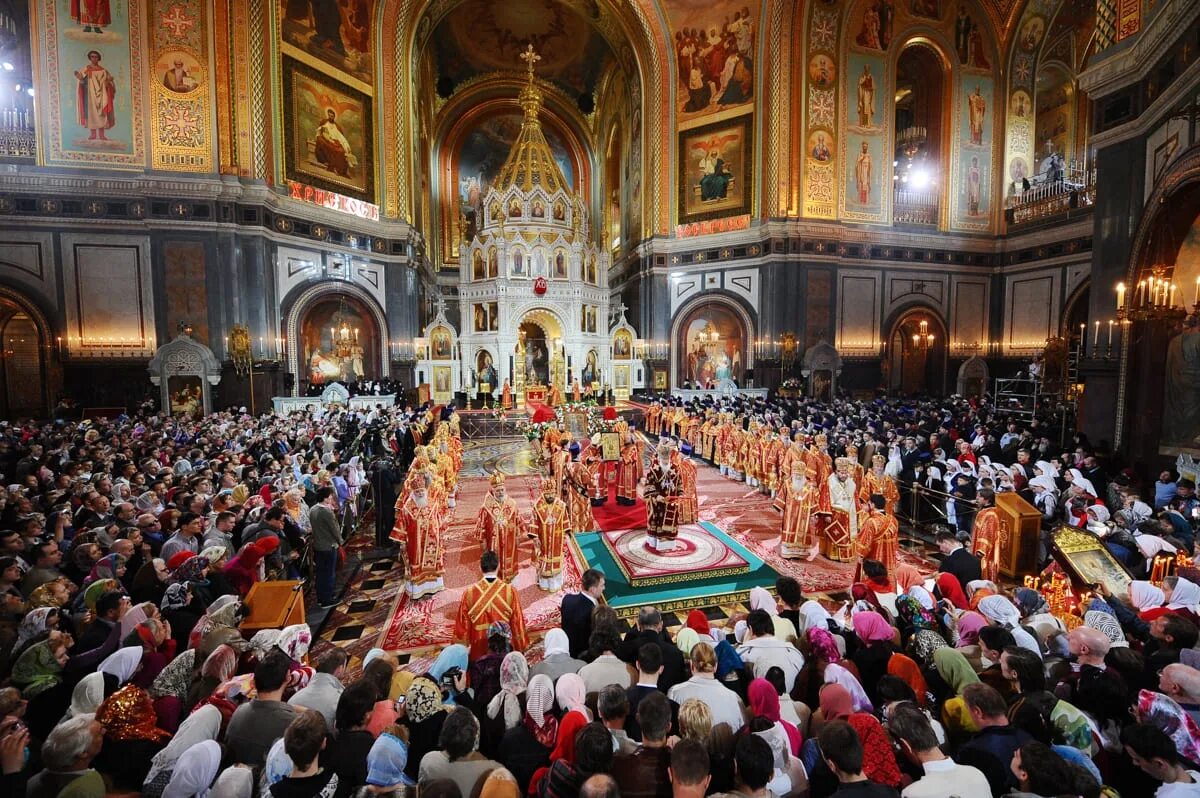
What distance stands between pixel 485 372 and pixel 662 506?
20041mm

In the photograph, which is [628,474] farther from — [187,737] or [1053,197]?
[1053,197]

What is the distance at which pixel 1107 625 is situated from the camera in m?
3.87

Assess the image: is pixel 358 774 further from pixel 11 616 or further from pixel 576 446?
pixel 576 446

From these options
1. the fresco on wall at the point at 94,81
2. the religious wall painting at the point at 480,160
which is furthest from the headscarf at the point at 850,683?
the religious wall painting at the point at 480,160

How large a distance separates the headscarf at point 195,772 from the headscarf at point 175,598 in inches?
86.0

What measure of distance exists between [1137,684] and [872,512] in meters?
4.28

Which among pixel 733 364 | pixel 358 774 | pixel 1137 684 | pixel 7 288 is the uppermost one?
pixel 7 288

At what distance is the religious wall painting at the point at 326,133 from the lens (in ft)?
66.2

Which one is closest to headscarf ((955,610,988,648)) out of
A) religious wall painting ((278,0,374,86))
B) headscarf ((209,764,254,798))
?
headscarf ((209,764,254,798))

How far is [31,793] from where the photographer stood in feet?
7.80

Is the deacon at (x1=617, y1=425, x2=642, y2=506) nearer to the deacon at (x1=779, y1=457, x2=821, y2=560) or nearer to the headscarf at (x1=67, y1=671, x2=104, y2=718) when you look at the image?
the deacon at (x1=779, y1=457, x2=821, y2=560)

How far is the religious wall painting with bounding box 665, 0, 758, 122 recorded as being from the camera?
24844 millimetres

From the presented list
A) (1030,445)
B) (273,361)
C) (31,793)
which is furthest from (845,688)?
(273,361)

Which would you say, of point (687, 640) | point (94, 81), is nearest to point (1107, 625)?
point (687, 640)
